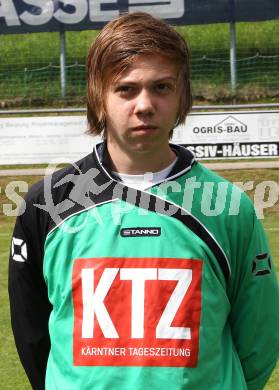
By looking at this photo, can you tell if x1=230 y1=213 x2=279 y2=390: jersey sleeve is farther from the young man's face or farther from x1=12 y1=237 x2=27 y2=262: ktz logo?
x1=12 y1=237 x2=27 y2=262: ktz logo

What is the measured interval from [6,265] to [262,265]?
7.45m

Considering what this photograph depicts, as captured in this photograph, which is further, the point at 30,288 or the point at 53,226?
the point at 30,288

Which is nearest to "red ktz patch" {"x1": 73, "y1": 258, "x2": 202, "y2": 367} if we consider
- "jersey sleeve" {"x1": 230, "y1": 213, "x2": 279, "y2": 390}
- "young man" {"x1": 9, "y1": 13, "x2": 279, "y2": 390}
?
"young man" {"x1": 9, "y1": 13, "x2": 279, "y2": 390}

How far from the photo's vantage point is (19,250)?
2.64 meters

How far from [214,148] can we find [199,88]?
28.2ft

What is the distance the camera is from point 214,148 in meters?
13.6

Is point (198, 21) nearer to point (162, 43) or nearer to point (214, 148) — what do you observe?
point (214, 148)

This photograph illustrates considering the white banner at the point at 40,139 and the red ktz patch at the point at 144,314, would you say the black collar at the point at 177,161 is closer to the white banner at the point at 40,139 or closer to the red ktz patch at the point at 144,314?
the red ktz patch at the point at 144,314

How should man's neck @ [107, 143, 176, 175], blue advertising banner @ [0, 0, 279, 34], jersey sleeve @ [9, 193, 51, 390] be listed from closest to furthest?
man's neck @ [107, 143, 176, 175]
jersey sleeve @ [9, 193, 51, 390]
blue advertising banner @ [0, 0, 279, 34]

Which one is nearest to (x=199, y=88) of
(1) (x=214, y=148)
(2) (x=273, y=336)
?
(1) (x=214, y=148)

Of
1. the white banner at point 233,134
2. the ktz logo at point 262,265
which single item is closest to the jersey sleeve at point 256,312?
the ktz logo at point 262,265

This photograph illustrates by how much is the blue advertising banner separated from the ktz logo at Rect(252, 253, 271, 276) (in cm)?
1902

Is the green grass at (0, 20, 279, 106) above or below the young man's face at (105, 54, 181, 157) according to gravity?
below

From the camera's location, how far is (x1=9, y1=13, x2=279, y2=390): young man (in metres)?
2.33
